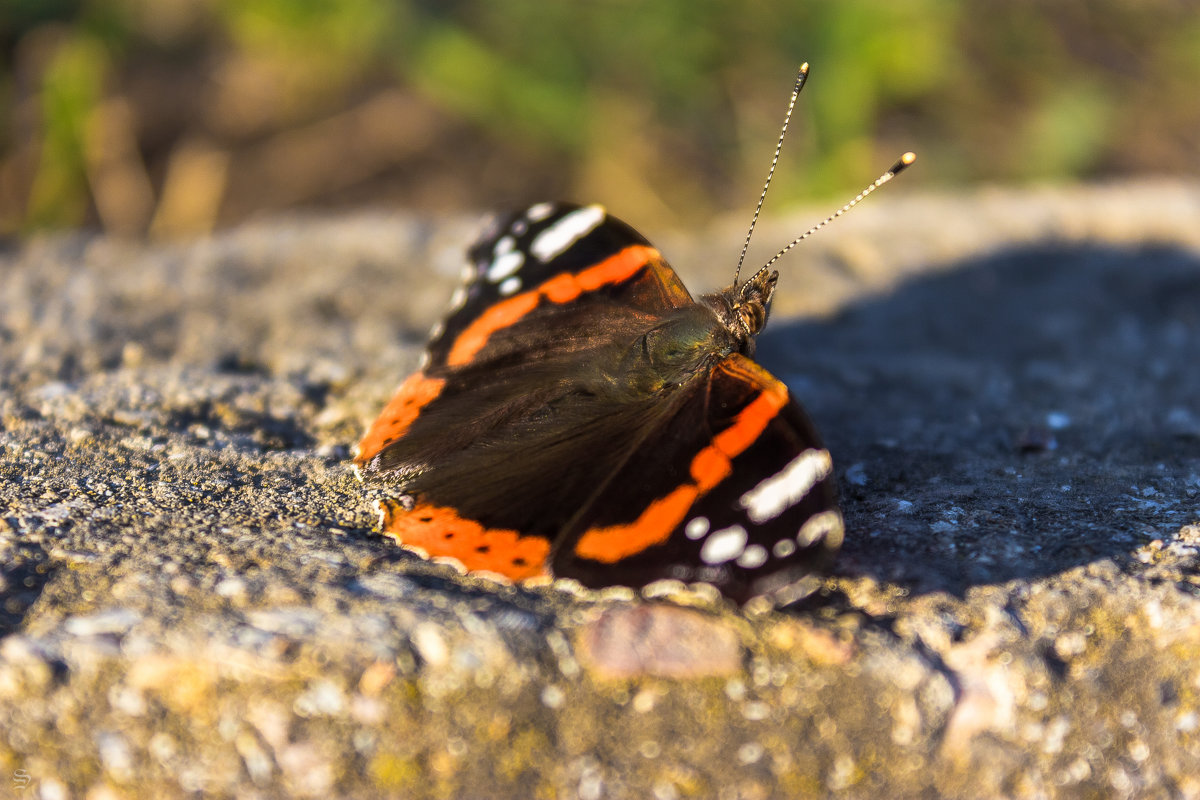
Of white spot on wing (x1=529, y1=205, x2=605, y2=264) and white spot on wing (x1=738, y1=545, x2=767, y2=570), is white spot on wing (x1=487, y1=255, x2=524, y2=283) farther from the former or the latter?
white spot on wing (x1=738, y1=545, x2=767, y2=570)

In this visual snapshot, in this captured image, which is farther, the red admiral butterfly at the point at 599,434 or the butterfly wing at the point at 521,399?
the butterfly wing at the point at 521,399

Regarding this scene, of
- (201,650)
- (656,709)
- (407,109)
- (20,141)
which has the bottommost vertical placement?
(656,709)

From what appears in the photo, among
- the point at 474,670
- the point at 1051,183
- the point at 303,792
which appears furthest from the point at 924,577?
the point at 1051,183

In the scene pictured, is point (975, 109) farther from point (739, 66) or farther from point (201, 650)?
point (201, 650)

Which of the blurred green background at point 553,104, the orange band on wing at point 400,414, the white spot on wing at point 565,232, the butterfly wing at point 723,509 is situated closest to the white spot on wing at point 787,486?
the butterfly wing at point 723,509

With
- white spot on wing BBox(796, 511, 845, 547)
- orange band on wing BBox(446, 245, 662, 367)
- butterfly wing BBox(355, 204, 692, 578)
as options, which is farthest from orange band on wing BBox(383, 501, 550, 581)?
orange band on wing BBox(446, 245, 662, 367)

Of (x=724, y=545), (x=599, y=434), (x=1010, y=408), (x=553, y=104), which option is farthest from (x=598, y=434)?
(x=553, y=104)

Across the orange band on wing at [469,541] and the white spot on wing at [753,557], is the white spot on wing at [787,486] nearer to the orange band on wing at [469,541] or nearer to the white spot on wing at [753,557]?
the white spot on wing at [753,557]

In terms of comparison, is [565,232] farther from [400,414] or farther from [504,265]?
[400,414]
